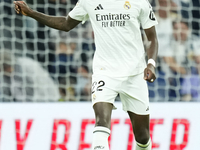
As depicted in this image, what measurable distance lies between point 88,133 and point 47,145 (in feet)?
1.47

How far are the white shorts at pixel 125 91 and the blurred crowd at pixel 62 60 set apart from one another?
2770 millimetres

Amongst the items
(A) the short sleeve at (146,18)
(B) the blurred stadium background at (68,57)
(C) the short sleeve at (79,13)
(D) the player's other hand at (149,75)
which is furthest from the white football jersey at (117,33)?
(B) the blurred stadium background at (68,57)

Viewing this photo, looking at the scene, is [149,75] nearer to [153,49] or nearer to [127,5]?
[153,49]

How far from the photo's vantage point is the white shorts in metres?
3.24

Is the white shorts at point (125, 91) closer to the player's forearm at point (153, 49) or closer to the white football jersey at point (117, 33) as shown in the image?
the white football jersey at point (117, 33)

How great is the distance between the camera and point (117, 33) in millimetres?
3365

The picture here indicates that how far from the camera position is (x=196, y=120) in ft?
15.5

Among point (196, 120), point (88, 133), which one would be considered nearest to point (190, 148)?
point (196, 120)

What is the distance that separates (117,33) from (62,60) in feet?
9.96

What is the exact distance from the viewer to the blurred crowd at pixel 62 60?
6273mm

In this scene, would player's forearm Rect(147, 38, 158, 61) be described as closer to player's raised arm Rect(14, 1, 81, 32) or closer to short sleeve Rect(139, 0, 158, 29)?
short sleeve Rect(139, 0, 158, 29)

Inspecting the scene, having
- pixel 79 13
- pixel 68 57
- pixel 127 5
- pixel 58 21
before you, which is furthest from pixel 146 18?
pixel 68 57

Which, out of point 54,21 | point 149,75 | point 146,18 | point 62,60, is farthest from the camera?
point 62,60

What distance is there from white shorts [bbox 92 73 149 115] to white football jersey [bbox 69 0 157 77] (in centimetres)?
5
